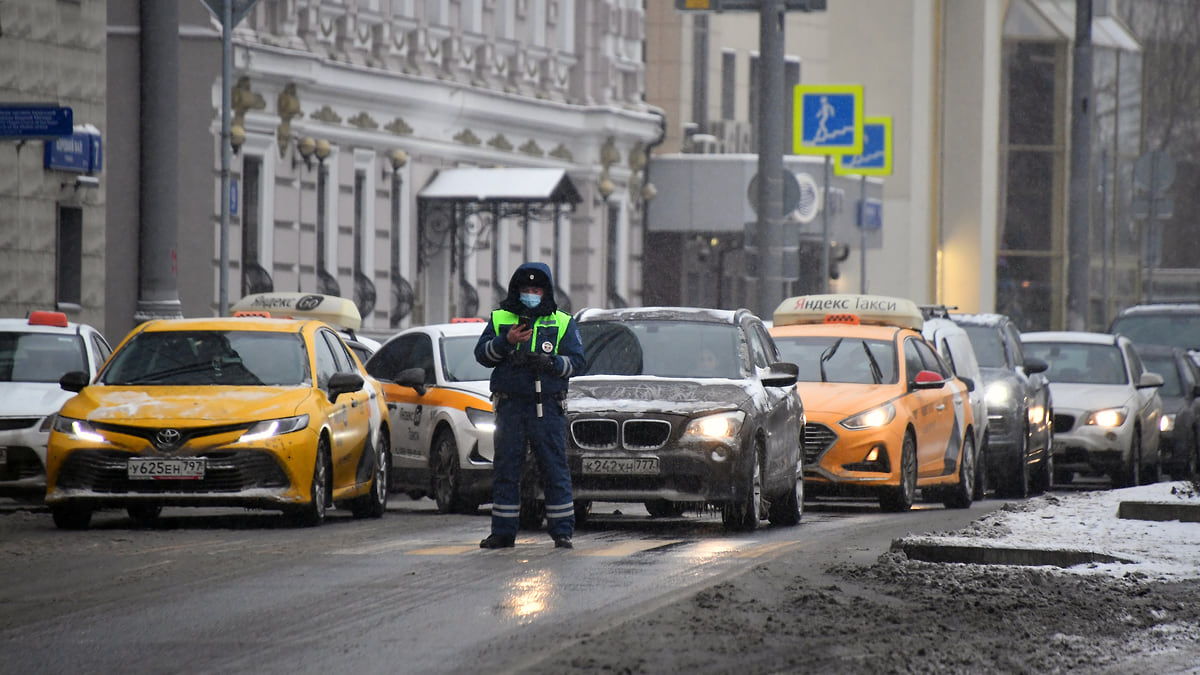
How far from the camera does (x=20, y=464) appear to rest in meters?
18.8

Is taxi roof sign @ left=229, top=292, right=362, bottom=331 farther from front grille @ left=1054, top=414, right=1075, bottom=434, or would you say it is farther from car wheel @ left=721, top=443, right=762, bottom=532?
car wheel @ left=721, top=443, right=762, bottom=532

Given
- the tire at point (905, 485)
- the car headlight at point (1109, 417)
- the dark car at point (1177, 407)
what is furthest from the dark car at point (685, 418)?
the dark car at point (1177, 407)

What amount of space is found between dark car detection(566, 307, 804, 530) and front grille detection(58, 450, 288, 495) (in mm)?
2099

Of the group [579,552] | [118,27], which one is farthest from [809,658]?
[118,27]

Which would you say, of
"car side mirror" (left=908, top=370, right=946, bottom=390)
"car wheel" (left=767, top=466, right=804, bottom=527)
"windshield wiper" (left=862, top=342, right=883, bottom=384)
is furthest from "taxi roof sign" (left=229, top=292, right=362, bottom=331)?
"car wheel" (left=767, top=466, right=804, bottom=527)

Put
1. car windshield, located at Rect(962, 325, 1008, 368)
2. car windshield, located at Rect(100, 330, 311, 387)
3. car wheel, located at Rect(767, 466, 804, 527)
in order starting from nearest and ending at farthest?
car windshield, located at Rect(100, 330, 311, 387) < car wheel, located at Rect(767, 466, 804, 527) < car windshield, located at Rect(962, 325, 1008, 368)

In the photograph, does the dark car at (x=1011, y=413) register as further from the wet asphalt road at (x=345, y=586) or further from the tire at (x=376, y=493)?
the tire at (x=376, y=493)

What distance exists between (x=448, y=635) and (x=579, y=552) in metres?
4.16

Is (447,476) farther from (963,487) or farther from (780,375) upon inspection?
(963,487)

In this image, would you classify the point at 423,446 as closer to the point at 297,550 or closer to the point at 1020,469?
the point at 297,550

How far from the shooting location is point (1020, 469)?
24.2 metres

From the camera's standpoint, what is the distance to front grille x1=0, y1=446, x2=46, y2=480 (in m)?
18.8

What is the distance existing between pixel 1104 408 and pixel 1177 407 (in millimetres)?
4036

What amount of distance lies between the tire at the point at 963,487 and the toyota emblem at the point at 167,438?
25.5ft
